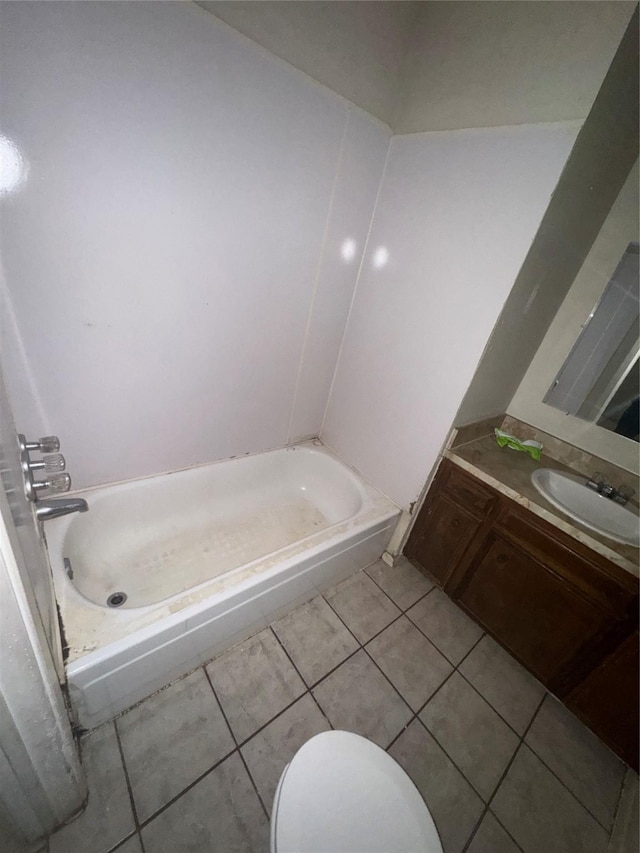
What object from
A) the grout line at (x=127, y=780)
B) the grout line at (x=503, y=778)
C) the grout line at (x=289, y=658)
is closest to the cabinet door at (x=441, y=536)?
the grout line at (x=503, y=778)

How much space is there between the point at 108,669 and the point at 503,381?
1892 millimetres

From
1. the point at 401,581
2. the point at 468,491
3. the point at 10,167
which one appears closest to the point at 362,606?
the point at 401,581

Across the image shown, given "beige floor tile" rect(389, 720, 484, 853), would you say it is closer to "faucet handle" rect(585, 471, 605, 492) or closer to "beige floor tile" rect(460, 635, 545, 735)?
"beige floor tile" rect(460, 635, 545, 735)

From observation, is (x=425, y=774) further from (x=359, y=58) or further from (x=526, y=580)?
(x=359, y=58)

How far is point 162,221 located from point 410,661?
2.04 metres

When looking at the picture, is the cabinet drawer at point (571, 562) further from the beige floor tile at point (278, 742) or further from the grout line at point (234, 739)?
the grout line at point (234, 739)

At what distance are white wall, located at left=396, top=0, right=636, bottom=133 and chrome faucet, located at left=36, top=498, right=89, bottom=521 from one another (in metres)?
1.83

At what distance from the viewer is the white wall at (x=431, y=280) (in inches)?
43.9

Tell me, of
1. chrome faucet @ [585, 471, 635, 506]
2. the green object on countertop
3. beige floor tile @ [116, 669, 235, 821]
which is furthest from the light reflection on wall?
chrome faucet @ [585, 471, 635, 506]

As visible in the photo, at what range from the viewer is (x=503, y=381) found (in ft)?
5.12

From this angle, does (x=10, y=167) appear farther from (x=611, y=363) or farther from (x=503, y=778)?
(x=503, y=778)

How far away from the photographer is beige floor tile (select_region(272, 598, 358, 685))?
4.39 ft

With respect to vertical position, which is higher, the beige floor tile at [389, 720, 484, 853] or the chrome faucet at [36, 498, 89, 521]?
the chrome faucet at [36, 498, 89, 521]

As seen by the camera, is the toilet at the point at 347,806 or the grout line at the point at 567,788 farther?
the grout line at the point at 567,788
